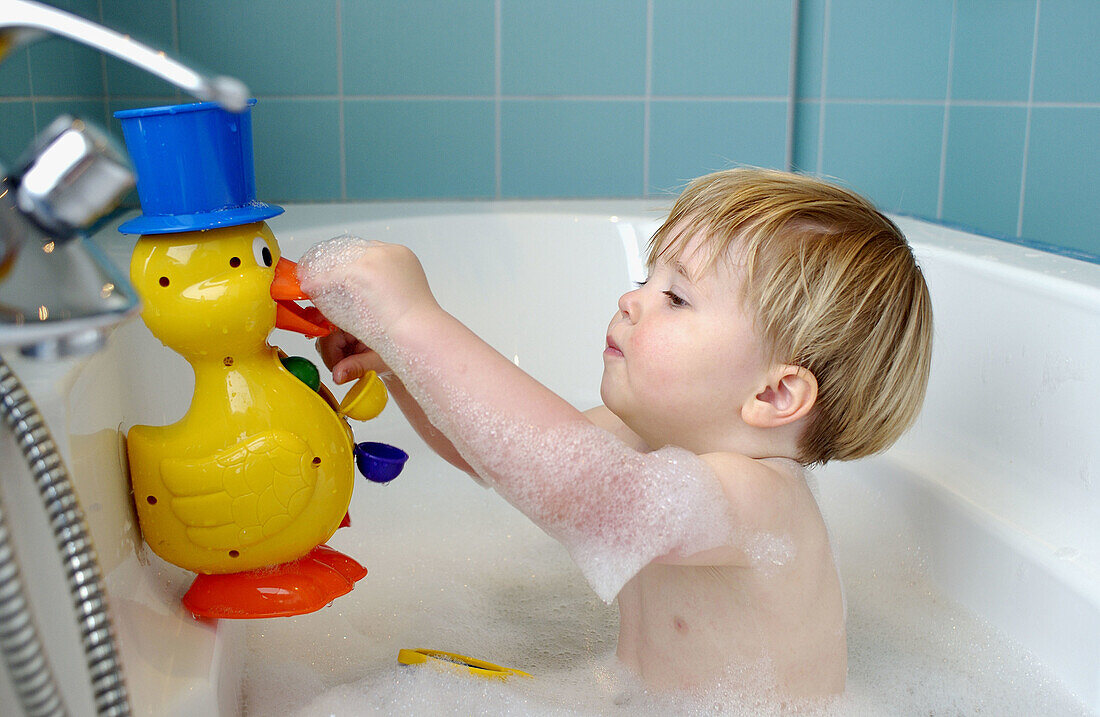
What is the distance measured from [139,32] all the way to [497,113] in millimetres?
616

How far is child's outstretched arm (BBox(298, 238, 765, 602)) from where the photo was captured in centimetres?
70

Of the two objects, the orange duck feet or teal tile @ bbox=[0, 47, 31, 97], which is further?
teal tile @ bbox=[0, 47, 31, 97]

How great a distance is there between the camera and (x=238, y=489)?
0.63 m

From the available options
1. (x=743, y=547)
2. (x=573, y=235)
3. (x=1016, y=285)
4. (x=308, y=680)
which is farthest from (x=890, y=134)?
(x=308, y=680)

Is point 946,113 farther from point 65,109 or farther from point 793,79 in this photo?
point 65,109

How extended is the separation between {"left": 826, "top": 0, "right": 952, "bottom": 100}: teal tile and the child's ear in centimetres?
126

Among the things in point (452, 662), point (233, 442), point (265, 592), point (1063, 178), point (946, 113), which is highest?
point (946, 113)

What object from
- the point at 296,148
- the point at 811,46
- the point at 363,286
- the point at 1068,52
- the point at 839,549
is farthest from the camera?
the point at 811,46

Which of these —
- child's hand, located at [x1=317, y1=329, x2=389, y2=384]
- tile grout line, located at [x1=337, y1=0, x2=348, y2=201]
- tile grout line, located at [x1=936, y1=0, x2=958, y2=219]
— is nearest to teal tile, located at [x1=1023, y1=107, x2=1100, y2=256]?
tile grout line, located at [x1=936, y1=0, x2=958, y2=219]

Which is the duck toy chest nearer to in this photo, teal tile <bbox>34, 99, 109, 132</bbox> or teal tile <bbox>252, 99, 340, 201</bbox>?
teal tile <bbox>34, 99, 109, 132</bbox>

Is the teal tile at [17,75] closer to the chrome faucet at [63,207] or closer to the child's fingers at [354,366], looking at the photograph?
the child's fingers at [354,366]

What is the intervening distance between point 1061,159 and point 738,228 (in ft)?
3.76

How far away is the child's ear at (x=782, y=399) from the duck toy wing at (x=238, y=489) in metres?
0.37

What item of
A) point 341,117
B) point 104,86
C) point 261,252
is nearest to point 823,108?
point 341,117
